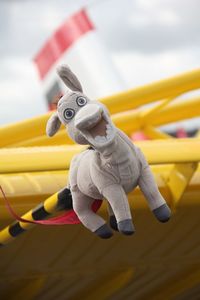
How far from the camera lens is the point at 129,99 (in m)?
4.32

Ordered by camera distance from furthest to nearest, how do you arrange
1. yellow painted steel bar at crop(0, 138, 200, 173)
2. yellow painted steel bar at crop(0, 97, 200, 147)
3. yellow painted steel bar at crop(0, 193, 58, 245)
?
1. yellow painted steel bar at crop(0, 97, 200, 147)
2. yellow painted steel bar at crop(0, 138, 200, 173)
3. yellow painted steel bar at crop(0, 193, 58, 245)

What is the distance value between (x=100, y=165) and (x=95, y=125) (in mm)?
242

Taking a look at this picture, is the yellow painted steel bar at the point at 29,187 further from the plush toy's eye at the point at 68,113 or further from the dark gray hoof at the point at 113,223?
the plush toy's eye at the point at 68,113

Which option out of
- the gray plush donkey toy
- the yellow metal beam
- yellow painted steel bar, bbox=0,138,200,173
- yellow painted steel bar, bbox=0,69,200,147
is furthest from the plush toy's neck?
yellow painted steel bar, bbox=0,69,200,147

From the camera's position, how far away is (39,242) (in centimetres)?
342

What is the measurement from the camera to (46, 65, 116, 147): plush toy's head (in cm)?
189

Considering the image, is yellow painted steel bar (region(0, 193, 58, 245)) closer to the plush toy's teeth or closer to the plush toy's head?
the plush toy's head

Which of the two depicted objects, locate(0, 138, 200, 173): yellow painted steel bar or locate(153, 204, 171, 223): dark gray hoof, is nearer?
locate(153, 204, 171, 223): dark gray hoof

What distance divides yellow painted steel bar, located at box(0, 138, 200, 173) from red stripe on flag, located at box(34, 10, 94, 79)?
6.02m

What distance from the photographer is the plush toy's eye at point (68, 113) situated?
202 centimetres

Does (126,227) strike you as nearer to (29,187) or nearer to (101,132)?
(101,132)

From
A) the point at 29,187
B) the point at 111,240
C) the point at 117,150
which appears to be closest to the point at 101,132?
the point at 117,150

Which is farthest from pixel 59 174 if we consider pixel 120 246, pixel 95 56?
pixel 95 56

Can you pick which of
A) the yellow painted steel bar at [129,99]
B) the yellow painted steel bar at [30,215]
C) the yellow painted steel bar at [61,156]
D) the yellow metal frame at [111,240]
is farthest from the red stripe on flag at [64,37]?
the yellow painted steel bar at [30,215]
